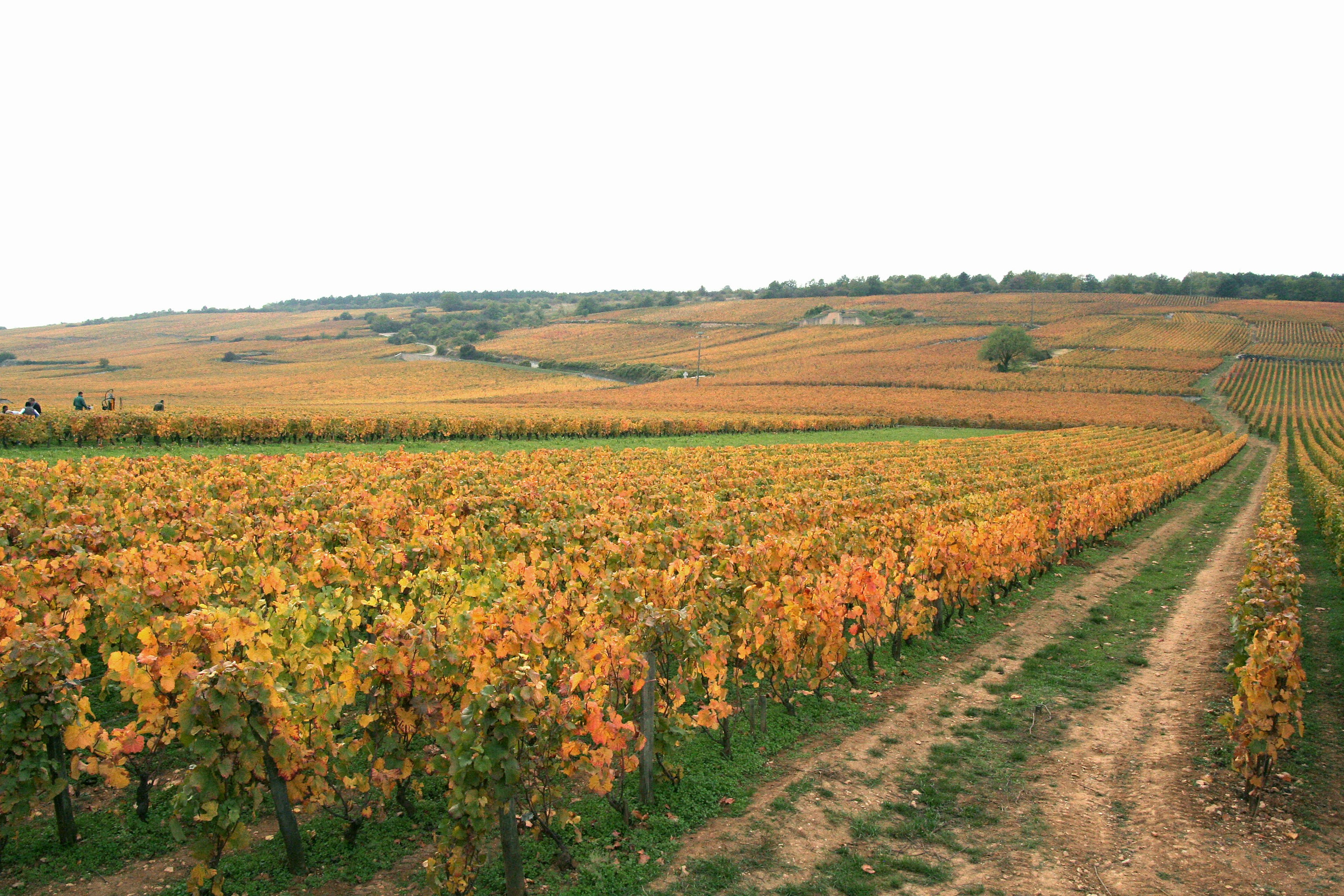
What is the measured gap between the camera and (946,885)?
581 cm

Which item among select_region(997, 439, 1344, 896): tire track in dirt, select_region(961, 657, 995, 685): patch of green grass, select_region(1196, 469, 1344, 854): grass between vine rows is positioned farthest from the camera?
select_region(961, 657, 995, 685): patch of green grass

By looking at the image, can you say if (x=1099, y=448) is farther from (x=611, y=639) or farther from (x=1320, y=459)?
(x=611, y=639)

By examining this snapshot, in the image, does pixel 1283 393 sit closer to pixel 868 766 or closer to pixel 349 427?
pixel 349 427

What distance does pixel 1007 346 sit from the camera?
9856 centimetres

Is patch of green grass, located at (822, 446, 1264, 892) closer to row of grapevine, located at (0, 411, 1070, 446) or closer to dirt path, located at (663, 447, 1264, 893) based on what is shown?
dirt path, located at (663, 447, 1264, 893)

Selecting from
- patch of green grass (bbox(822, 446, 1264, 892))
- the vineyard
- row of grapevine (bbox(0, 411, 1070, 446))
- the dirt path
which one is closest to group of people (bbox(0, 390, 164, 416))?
row of grapevine (bbox(0, 411, 1070, 446))

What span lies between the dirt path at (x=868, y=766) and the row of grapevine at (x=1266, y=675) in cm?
271

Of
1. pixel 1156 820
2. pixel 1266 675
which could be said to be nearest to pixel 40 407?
pixel 1156 820

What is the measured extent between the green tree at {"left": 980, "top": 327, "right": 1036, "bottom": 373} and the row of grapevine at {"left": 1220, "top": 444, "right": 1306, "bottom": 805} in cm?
9528

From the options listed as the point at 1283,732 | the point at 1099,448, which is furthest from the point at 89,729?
the point at 1099,448

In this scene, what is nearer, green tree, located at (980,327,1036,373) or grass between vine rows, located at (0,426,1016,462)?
grass between vine rows, located at (0,426,1016,462)

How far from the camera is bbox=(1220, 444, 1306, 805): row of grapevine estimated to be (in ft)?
22.6

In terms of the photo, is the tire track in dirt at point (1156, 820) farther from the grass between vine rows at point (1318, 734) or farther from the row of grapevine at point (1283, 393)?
the row of grapevine at point (1283, 393)

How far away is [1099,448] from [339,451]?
38178mm
